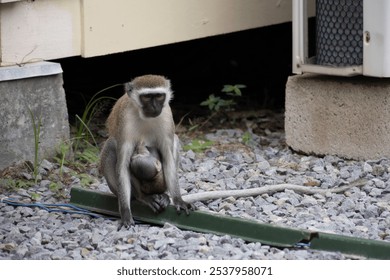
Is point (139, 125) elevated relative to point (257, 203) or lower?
elevated

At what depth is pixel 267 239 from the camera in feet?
20.0

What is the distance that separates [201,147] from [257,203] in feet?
5.36

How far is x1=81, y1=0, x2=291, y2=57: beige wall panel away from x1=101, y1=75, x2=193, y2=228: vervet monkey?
4.71 ft

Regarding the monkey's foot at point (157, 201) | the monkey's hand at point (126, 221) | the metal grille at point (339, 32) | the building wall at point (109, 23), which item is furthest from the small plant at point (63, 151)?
the metal grille at point (339, 32)

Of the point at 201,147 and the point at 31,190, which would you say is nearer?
the point at 31,190

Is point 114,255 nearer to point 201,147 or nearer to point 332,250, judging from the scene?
Result: point 332,250

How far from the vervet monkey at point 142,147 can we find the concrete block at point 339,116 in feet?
5.52

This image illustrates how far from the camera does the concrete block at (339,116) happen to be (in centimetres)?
786

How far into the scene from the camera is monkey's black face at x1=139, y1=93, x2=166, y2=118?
6.61m

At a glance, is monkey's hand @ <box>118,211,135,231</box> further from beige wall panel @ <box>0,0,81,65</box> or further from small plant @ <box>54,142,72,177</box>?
beige wall panel @ <box>0,0,81,65</box>

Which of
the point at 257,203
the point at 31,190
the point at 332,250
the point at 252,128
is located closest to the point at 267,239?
the point at 332,250

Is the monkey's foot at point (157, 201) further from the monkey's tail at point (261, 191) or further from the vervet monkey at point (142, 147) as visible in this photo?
the monkey's tail at point (261, 191)

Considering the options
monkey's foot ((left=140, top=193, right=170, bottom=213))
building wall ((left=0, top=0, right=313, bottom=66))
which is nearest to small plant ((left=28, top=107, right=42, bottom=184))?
building wall ((left=0, top=0, right=313, bottom=66))
